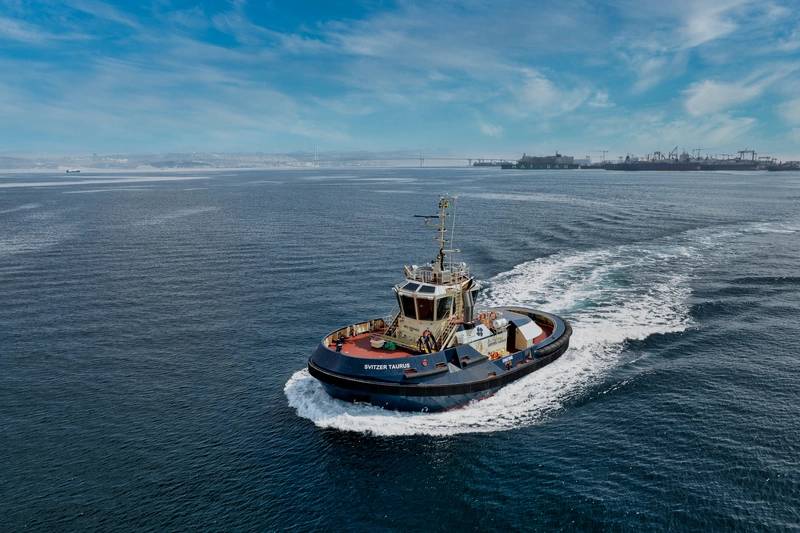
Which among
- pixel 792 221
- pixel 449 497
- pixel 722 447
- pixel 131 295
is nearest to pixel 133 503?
A: pixel 449 497

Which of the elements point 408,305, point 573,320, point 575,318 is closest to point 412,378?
point 408,305

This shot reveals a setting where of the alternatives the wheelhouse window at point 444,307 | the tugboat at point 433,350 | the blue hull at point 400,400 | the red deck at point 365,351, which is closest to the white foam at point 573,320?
the blue hull at point 400,400

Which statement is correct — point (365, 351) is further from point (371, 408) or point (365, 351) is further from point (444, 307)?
point (444, 307)

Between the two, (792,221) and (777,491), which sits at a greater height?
(792,221)

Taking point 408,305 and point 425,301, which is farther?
point 408,305

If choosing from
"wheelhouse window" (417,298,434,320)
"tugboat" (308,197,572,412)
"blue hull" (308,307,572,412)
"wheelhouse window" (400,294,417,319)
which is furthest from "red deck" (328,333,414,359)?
"wheelhouse window" (417,298,434,320)

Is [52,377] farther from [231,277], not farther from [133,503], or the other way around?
[231,277]

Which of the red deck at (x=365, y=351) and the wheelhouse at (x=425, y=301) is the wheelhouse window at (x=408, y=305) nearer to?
the wheelhouse at (x=425, y=301)
